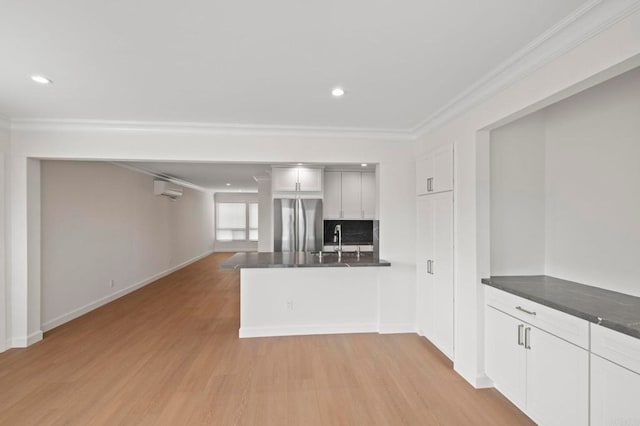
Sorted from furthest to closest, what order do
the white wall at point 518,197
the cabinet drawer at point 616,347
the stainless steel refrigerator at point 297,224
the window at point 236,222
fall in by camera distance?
1. the window at point 236,222
2. the stainless steel refrigerator at point 297,224
3. the white wall at point 518,197
4. the cabinet drawer at point 616,347

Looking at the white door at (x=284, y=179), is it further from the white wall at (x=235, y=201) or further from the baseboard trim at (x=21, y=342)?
the white wall at (x=235, y=201)

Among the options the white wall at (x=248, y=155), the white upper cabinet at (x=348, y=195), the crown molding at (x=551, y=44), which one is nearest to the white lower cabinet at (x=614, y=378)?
the crown molding at (x=551, y=44)

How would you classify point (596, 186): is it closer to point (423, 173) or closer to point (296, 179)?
point (423, 173)

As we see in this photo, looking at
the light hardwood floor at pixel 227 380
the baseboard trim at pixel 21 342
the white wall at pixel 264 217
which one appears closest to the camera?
the light hardwood floor at pixel 227 380

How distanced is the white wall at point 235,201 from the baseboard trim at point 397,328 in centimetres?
835

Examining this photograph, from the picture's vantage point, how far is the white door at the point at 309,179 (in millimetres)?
5090

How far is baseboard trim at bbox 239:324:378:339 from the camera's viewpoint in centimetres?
363

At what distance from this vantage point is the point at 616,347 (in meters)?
1.49

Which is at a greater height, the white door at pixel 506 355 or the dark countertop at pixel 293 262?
the dark countertop at pixel 293 262

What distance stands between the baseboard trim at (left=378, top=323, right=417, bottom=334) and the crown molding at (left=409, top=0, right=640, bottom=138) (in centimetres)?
264

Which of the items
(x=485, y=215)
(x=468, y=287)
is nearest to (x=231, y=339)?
(x=468, y=287)

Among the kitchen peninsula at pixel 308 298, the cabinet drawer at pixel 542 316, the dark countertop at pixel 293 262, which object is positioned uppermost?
the dark countertop at pixel 293 262

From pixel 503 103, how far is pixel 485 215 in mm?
924

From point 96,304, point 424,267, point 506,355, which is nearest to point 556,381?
point 506,355
